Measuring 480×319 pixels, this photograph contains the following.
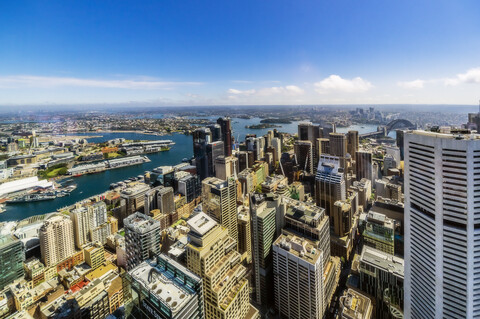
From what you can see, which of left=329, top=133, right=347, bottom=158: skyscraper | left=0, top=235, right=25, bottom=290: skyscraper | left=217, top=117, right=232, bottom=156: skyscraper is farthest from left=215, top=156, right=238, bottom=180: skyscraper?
left=0, top=235, right=25, bottom=290: skyscraper

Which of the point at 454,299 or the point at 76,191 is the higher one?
the point at 454,299

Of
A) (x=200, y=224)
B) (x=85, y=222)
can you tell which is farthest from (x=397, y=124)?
(x=85, y=222)

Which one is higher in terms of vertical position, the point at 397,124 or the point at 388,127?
the point at 397,124

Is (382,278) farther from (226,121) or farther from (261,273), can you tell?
(226,121)

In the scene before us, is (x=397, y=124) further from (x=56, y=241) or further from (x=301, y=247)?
(x=56, y=241)

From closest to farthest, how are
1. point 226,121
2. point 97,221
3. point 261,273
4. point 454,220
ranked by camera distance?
point 454,220 < point 261,273 < point 97,221 < point 226,121

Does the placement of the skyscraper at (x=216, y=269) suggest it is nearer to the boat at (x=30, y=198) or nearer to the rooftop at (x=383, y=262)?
the rooftop at (x=383, y=262)

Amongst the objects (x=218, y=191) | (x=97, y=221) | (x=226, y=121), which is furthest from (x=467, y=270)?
(x=226, y=121)

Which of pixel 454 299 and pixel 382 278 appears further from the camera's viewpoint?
pixel 382 278
